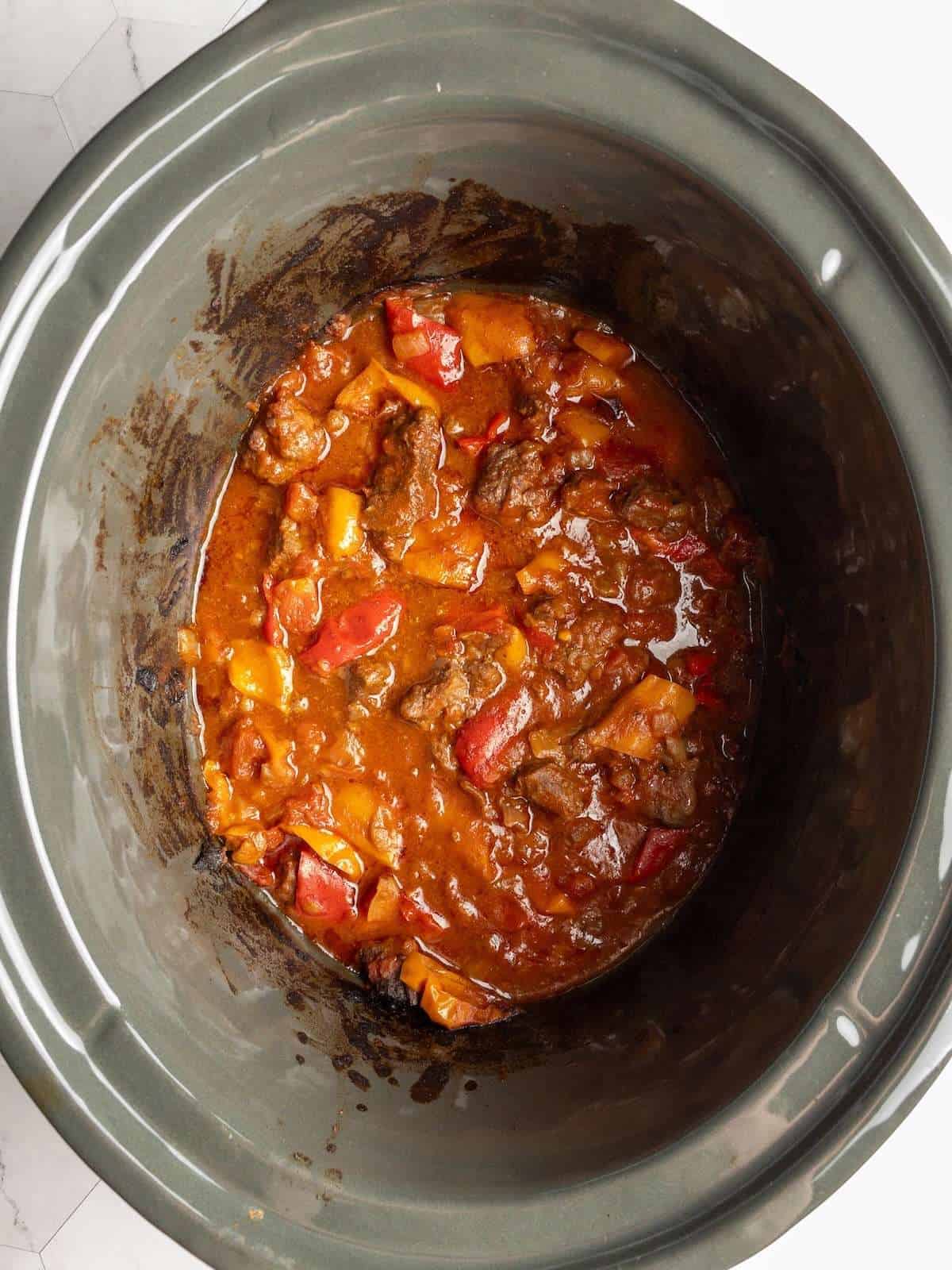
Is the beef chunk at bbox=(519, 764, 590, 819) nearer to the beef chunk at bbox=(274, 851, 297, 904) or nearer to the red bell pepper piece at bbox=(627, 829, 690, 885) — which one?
the red bell pepper piece at bbox=(627, 829, 690, 885)

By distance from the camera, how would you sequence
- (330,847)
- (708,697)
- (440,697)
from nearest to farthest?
(440,697)
(330,847)
(708,697)

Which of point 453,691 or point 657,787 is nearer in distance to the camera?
point 453,691

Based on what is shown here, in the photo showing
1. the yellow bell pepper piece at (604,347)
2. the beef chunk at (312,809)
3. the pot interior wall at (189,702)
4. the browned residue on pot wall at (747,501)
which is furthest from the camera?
the yellow bell pepper piece at (604,347)

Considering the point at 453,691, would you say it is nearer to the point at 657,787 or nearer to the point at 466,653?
the point at 466,653

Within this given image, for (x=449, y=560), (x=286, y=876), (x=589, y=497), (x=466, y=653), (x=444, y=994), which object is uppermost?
(x=589, y=497)

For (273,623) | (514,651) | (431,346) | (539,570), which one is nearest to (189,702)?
(273,623)

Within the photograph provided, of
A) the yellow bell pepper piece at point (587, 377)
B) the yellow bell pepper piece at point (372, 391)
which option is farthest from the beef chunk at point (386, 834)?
the yellow bell pepper piece at point (587, 377)

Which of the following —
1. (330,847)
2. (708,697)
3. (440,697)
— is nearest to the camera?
(440,697)

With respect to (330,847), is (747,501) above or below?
above

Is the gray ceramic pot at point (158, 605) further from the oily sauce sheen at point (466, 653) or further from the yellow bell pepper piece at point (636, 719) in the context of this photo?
the yellow bell pepper piece at point (636, 719)
